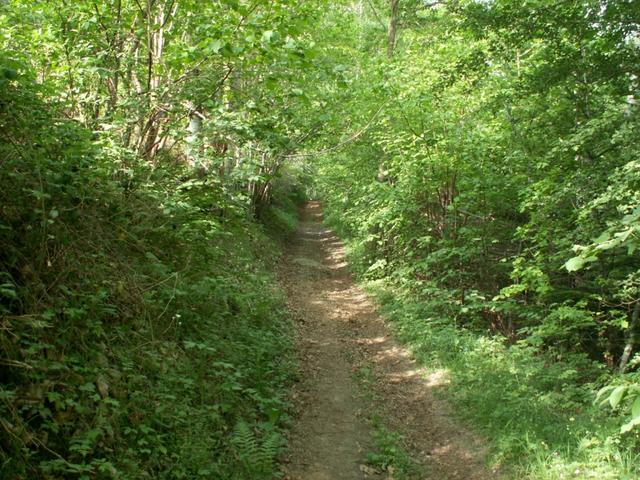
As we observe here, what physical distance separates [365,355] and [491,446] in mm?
4172

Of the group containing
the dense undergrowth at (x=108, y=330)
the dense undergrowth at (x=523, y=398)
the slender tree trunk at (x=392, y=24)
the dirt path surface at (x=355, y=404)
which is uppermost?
the slender tree trunk at (x=392, y=24)

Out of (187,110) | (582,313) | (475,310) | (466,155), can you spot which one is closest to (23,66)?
(187,110)

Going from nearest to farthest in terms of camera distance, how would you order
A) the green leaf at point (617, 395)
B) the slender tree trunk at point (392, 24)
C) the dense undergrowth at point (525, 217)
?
1. the green leaf at point (617, 395)
2. the dense undergrowth at point (525, 217)
3. the slender tree trunk at point (392, 24)

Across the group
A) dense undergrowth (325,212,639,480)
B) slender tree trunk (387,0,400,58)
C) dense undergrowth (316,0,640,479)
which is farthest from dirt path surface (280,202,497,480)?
slender tree trunk (387,0,400,58)

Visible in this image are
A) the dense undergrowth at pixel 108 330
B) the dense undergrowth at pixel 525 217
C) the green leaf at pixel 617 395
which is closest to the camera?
the green leaf at pixel 617 395

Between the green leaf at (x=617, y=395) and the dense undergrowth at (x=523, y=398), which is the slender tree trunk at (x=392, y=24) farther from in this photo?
the green leaf at (x=617, y=395)

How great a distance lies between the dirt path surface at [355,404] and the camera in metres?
6.24

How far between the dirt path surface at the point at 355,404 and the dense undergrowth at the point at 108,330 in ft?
1.89

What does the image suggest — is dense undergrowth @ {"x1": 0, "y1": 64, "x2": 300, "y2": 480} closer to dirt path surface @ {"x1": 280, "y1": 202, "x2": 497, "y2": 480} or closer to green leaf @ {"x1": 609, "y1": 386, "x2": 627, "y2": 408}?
dirt path surface @ {"x1": 280, "y1": 202, "x2": 497, "y2": 480}

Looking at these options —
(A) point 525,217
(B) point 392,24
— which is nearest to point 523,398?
(A) point 525,217

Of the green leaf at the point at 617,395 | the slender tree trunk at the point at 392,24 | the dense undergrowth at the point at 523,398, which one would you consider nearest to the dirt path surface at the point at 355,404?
the dense undergrowth at the point at 523,398

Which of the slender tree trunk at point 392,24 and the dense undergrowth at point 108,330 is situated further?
the slender tree trunk at point 392,24

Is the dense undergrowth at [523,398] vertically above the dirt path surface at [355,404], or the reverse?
the dense undergrowth at [523,398]

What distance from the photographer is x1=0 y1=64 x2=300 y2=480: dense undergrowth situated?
3729mm
